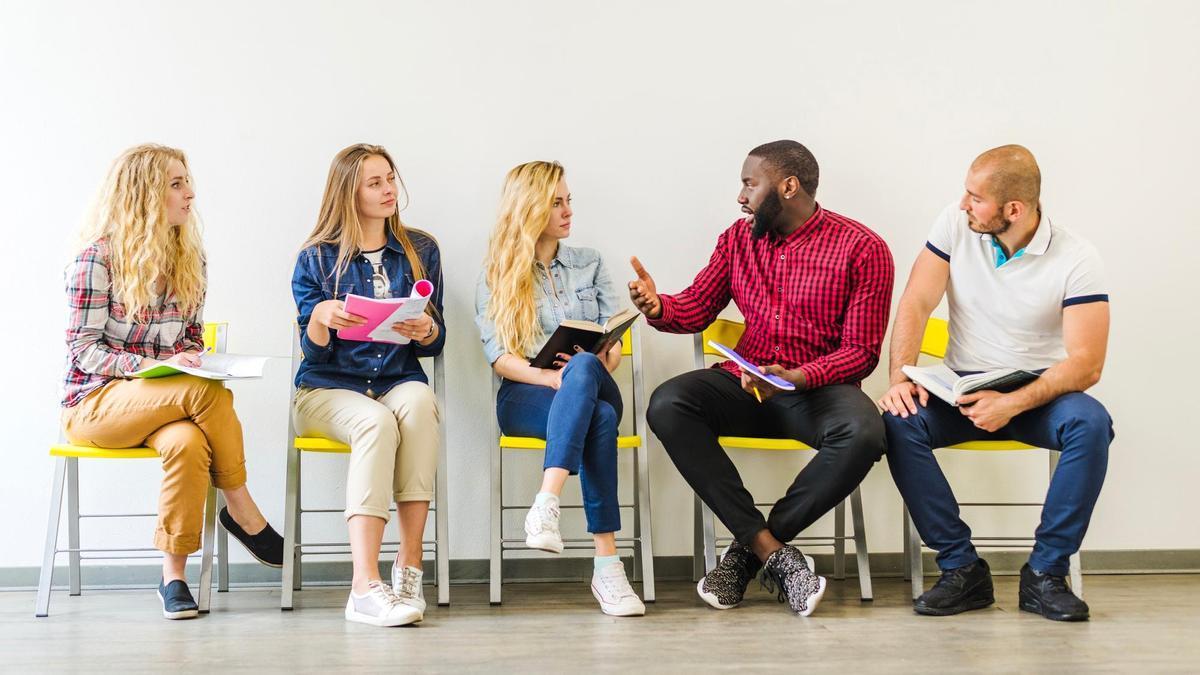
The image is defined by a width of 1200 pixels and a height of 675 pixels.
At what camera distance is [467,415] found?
3.53 metres

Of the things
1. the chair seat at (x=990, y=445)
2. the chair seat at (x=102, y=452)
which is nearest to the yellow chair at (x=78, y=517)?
the chair seat at (x=102, y=452)

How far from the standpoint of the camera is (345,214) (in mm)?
3178

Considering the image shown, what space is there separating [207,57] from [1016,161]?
8.20 feet

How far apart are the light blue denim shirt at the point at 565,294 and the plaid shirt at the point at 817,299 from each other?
0.22 m

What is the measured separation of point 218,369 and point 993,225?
214cm

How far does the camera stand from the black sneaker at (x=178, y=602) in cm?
286

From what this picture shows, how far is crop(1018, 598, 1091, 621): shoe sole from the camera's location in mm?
2723

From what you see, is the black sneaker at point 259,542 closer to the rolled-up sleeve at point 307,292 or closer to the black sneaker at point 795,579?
the rolled-up sleeve at point 307,292

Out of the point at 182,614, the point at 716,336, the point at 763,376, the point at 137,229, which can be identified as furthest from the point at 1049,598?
the point at 137,229

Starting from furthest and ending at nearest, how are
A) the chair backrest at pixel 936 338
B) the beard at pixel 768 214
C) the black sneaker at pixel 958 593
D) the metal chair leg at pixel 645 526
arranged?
the chair backrest at pixel 936 338 → the beard at pixel 768 214 → the metal chair leg at pixel 645 526 → the black sneaker at pixel 958 593

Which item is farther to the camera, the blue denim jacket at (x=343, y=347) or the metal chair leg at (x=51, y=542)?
the blue denim jacket at (x=343, y=347)

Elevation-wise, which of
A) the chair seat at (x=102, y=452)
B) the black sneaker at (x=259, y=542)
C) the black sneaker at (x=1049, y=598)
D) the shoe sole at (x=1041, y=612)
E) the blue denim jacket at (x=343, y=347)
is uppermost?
the blue denim jacket at (x=343, y=347)

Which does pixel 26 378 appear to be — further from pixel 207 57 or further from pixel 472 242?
pixel 472 242

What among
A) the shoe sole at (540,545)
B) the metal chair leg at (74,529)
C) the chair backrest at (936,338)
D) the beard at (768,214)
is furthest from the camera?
the chair backrest at (936,338)
